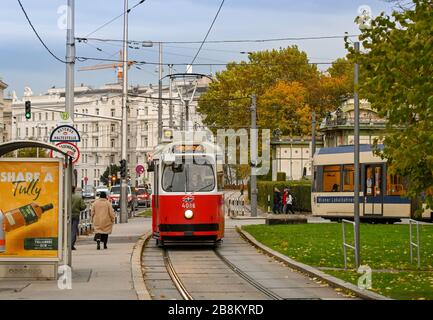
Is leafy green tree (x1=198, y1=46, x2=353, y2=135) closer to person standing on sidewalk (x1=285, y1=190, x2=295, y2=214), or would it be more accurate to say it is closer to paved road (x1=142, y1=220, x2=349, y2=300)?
person standing on sidewalk (x1=285, y1=190, x2=295, y2=214)

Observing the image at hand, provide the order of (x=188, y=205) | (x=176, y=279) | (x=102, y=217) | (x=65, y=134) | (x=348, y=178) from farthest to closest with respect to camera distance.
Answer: (x=348, y=178) < (x=188, y=205) < (x=102, y=217) < (x=65, y=134) < (x=176, y=279)

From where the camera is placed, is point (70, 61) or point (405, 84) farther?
point (70, 61)

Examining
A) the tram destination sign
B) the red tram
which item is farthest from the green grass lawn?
the tram destination sign

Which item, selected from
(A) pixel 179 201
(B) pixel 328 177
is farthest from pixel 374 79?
(B) pixel 328 177

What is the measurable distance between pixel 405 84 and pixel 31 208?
767 cm

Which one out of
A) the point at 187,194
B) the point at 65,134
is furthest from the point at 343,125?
the point at 65,134

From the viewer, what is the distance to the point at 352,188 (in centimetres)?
4403

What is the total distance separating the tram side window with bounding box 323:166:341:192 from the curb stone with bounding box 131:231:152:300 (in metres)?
16.5

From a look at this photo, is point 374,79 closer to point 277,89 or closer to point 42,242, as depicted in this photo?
point 42,242

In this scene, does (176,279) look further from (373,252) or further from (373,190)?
(373,190)

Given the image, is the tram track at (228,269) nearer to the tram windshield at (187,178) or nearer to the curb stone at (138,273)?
the curb stone at (138,273)

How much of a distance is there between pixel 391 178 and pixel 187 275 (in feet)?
74.2

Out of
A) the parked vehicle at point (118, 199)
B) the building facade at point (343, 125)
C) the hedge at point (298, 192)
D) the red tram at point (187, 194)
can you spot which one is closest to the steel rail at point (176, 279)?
the red tram at point (187, 194)

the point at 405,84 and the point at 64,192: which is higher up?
the point at 405,84
